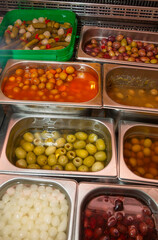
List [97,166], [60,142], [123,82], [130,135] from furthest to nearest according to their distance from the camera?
[123,82], [130,135], [60,142], [97,166]

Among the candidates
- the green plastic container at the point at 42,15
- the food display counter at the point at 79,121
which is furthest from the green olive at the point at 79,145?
the green plastic container at the point at 42,15

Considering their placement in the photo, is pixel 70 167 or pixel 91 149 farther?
pixel 91 149

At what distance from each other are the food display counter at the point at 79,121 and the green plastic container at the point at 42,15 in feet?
0.04

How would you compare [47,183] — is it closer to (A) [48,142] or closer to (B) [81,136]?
(A) [48,142]

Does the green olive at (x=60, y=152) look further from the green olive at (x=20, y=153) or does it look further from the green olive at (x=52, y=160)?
the green olive at (x=20, y=153)

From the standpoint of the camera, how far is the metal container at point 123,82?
2.01 metres

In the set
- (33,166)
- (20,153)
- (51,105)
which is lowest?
(33,166)

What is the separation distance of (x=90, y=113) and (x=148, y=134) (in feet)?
2.06

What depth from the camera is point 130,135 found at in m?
2.13

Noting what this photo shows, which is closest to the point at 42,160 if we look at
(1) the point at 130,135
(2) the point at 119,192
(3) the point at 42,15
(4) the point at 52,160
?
(4) the point at 52,160

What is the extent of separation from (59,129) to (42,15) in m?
1.63

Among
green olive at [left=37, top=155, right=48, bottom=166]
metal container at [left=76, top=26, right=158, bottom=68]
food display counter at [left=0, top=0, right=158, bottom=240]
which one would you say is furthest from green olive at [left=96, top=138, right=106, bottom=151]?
metal container at [left=76, top=26, right=158, bottom=68]

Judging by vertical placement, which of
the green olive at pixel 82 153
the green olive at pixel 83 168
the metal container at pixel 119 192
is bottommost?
the metal container at pixel 119 192

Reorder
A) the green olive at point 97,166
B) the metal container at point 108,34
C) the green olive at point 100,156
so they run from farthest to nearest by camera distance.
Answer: the metal container at point 108,34 → the green olive at point 100,156 → the green olive at point 97,166
